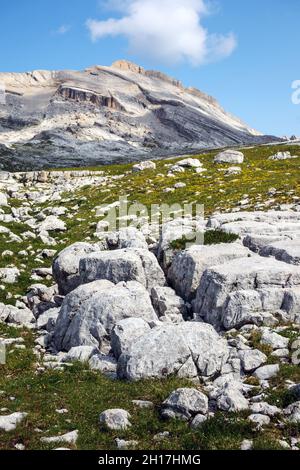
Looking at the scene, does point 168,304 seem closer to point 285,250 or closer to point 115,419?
point 285,250

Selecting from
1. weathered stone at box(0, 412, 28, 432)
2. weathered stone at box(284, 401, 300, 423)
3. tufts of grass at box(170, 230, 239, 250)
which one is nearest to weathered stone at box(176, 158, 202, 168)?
tufts of grass at box(170, 230, 239, 250)

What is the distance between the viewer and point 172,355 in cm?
1570

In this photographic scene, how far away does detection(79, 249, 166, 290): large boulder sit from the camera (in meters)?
22.7

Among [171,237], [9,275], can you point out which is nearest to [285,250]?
[171,237]

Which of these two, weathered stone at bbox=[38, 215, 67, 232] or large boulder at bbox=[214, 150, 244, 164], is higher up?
large boulder at bbox=[214, 150, 244, 164]

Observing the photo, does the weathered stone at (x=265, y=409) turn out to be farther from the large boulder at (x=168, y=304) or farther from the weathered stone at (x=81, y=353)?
the large boulder at (x=168, y=304)

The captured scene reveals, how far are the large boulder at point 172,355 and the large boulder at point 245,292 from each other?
96.4 inches

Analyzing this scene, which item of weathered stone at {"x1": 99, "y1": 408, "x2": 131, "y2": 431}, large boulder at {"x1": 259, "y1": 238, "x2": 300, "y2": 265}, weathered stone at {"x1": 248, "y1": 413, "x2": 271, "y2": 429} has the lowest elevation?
weathered stone at {"x1": 99, "y1": 408, "x2": 131, "y2": 431}

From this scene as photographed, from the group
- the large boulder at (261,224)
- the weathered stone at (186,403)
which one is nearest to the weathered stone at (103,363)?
the weathered stone at (186,403)

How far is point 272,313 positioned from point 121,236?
41.6ft

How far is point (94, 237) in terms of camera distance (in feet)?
116

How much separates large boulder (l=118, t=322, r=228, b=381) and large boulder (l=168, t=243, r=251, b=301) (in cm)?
587

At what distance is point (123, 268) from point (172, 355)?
7794 mm

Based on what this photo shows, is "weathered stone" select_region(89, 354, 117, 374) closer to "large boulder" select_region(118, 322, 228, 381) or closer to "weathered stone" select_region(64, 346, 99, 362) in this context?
"weathered stone" select_region(64, 346, 99, 362)
